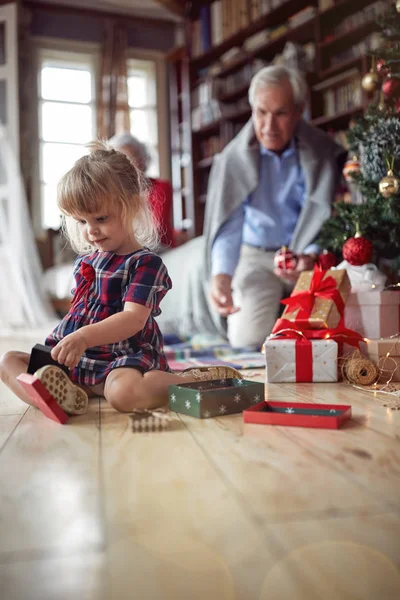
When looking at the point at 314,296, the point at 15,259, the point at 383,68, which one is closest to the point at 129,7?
the point at 15,259

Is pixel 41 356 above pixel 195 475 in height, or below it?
above

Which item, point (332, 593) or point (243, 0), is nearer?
point (332, 593)

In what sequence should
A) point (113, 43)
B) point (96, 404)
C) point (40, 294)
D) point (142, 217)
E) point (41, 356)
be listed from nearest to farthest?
point (41, 356) → point (96, 404) → point (142, 217) → point (40, 294) → point (113, 43)

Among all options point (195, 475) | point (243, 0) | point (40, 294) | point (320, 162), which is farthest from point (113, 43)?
point (195, 475)

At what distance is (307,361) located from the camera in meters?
1.39

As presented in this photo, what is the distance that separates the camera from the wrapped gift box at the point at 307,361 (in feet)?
4.55

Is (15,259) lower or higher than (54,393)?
higher

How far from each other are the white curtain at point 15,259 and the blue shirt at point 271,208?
1803 mm

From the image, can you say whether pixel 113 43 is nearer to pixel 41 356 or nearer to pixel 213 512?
pixel 41 356

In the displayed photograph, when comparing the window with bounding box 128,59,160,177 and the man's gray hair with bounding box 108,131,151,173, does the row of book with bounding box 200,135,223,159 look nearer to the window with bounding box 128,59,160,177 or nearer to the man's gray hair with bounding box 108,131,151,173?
the window with bounding box 128,59,160,177

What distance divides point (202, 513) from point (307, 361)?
0.85 meters

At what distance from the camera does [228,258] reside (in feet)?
7.03

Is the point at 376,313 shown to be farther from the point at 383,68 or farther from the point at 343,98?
the point at 343,98

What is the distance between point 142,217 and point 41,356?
0.39 meters
